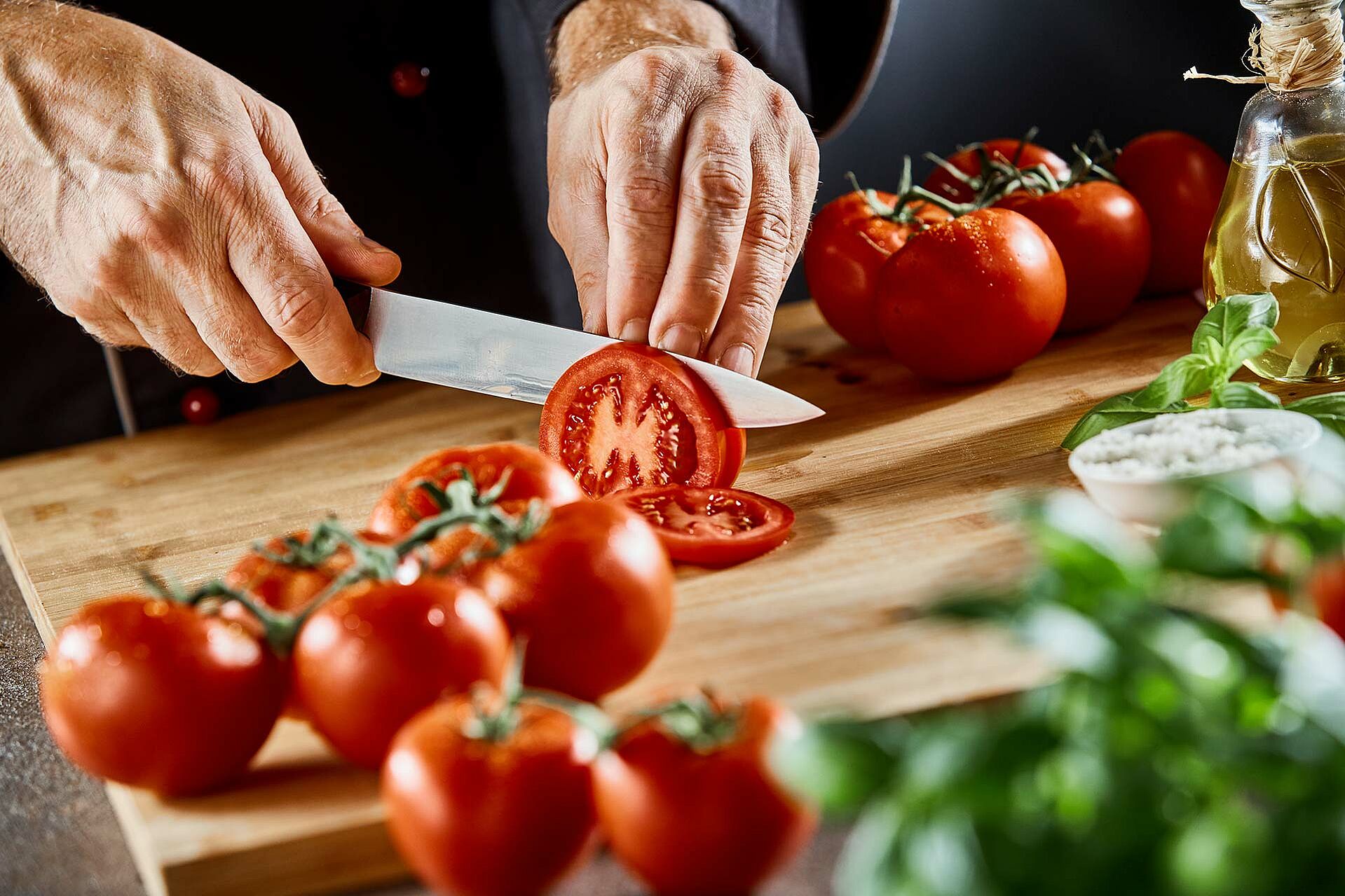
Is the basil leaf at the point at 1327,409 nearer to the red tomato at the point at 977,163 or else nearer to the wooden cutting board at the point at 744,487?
the wooden cutting board at the point at 744,487

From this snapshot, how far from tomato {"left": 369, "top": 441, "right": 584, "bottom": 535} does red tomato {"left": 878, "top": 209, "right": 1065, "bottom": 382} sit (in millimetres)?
667

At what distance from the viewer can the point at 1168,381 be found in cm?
140

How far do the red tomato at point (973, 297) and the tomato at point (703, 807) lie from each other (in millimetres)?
972

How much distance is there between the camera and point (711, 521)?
4.31ft

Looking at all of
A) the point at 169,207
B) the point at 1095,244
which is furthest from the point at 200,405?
the point at 1095,244

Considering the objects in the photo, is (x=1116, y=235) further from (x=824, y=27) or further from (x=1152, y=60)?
(x=1152, y=60)

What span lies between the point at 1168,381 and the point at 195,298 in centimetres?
109

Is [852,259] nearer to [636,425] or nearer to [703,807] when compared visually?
[636,425]

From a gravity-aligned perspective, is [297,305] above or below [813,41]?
below

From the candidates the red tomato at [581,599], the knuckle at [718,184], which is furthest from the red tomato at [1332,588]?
the knuckle at [718,184]

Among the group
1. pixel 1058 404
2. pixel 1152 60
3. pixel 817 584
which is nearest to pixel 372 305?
pixel 817 584

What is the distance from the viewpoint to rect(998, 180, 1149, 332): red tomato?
1.83m

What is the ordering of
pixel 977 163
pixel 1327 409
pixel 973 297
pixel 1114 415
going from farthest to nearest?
pixel 977 163 < pixel 973 297 < pixel 1114 415 < pixel 1327 409

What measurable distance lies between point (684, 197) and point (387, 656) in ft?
2.43
